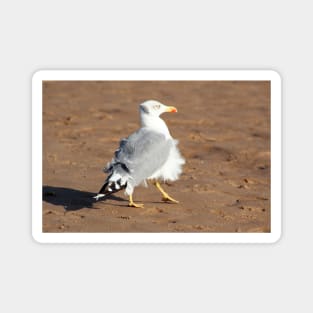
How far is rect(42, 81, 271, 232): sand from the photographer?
27.4 feet

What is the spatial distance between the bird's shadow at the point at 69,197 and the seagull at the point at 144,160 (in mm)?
150

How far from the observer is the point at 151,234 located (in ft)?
24.8

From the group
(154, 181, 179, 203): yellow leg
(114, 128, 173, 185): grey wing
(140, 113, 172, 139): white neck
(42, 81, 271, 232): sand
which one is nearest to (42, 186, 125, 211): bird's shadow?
(42, 81, 271, 232): sand

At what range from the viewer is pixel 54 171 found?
958cm

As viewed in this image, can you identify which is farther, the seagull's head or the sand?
the seagull's head

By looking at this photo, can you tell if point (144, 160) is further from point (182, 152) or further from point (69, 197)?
point (182, 152)

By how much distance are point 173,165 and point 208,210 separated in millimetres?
571

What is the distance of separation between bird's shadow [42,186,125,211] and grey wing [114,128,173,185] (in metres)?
0.57

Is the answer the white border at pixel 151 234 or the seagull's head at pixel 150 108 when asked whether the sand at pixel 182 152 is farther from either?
the seagull's head at pixel 150 108

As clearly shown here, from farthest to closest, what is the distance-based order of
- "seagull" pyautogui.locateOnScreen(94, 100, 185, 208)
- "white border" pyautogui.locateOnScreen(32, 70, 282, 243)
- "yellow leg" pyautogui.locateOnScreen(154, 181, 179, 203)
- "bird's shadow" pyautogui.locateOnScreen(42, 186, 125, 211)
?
"yellow leg" pyautogui.locateOnScreen(154, 181, 179, 203) → "bird's shadow" pyautogui.locateOnScreen(42, 186, 125, 211) → "seagull" pyautogui.locateOnScreen(94, 100, 185, 208) → "white border" pyautogui.locateOnScreen(32, 70, 282, 243)

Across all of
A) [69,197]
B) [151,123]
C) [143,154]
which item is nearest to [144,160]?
[143,154]

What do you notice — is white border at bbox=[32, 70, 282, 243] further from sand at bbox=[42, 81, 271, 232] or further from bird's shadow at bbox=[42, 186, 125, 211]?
bird's shadow at bbox=[42, 186, 125, 211]

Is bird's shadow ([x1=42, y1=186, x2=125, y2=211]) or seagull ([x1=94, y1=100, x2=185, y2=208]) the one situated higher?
seagull ([x1=94, y1=100, x2=185, y2=208])

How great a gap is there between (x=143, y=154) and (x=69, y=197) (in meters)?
0.96
